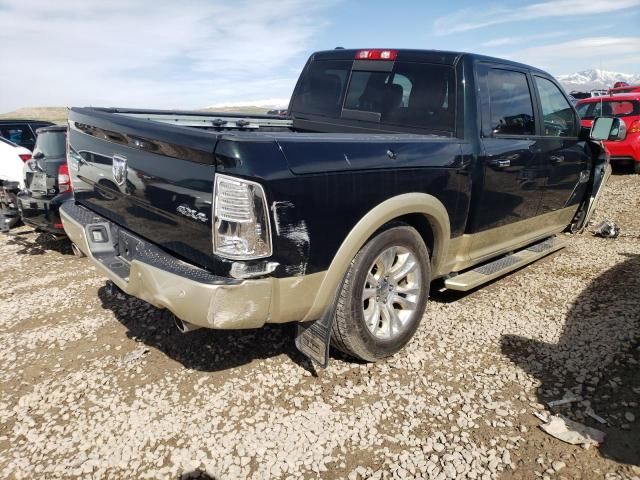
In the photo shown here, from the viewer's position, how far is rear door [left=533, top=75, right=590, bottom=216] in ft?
13.4

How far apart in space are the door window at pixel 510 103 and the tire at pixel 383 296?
1.24 m

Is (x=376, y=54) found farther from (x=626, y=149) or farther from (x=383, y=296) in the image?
(x=626, y=149)

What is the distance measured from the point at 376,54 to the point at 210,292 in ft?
8.35

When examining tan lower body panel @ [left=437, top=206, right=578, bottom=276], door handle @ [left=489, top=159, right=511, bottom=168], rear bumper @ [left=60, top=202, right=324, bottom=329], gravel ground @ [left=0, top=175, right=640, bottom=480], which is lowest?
gravel ground @ [left=0, top=175, right=640, bottom=480]

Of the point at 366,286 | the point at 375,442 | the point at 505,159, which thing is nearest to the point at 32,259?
the point at 366,286

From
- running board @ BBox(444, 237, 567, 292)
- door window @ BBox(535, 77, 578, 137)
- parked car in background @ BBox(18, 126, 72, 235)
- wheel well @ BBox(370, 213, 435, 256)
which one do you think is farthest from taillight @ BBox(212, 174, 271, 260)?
parked car in background @ BBox(18, 126, 72, 235)

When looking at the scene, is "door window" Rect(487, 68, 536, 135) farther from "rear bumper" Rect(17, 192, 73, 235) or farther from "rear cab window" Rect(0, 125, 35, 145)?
"rear cab window" Rect(0, 125, 35, 145)

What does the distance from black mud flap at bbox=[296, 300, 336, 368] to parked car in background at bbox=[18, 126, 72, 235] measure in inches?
145

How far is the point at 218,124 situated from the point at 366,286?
2.21 meters

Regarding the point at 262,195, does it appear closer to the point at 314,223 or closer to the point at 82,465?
the point at 314,223

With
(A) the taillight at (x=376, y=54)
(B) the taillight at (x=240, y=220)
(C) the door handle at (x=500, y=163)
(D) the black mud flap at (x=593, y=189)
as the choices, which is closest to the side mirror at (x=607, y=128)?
(D) the black mud flap at (x=593, y=189)

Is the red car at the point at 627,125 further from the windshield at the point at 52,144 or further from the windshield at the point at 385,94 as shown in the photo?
the windshield at the point at 52,144

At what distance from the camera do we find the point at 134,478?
214 cm

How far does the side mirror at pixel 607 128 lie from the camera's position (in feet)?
14.8
